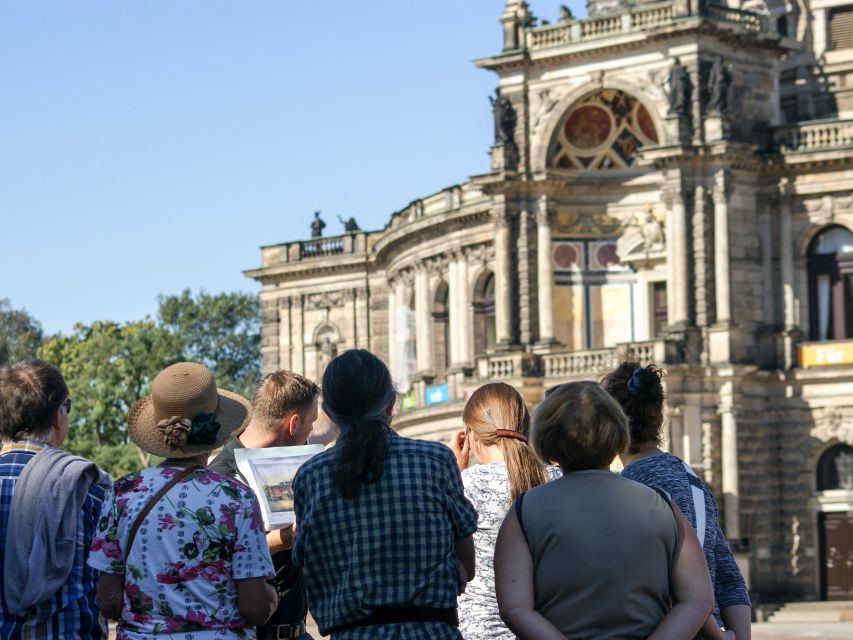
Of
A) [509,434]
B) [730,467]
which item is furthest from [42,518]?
[730,467]

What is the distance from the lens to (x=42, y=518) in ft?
30.3

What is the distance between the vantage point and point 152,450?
27.9 ft

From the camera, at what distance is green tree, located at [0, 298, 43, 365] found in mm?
85625

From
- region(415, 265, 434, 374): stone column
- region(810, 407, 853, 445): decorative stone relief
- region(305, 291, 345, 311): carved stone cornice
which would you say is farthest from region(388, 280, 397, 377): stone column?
region(810, 407, 853, 445): decorative stone relief

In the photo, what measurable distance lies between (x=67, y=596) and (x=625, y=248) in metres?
A: 39.9

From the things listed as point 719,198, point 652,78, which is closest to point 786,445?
point 719,198

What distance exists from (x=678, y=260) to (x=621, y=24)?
20.6 feet

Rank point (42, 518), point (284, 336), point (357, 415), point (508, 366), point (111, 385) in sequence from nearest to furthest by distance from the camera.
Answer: point (357, 415), point (42, 518), point (508, 366), point (284, 336), point (111, 385)

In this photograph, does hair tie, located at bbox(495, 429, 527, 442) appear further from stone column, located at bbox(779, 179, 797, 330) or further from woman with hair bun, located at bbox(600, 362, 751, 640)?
stone column, located at bbox(779, 179, 797, 330)

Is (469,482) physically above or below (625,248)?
below

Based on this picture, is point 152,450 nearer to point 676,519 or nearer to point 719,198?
point 676,519

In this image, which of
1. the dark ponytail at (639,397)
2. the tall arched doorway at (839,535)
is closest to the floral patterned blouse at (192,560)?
the dark ponytail at (639,397)

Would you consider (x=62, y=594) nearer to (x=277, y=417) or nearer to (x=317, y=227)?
(x=277, y=417)

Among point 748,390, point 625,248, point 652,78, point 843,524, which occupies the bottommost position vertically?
point 843,524
